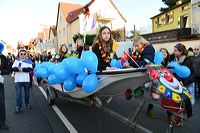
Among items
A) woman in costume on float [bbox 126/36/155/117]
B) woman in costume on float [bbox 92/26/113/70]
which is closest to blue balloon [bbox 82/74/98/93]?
woman in costume on float [bbox 126/36/155/117]

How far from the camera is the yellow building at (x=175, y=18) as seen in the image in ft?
99.6

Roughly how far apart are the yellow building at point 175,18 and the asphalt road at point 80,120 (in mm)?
23596

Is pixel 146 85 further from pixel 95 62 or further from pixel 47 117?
pixel 47 117

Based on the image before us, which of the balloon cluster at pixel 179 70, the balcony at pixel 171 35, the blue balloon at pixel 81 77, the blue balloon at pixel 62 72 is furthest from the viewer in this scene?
the balcony at pixel 171 35

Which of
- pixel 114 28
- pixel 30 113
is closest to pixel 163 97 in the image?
pixel 30 113

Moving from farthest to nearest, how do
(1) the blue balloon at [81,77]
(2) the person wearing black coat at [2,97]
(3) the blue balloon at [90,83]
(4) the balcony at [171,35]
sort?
1. (4) the balcony at [171,35]
2. (2) the person wearing black coat at [2,97]
3. (1) the blue balloon at [81,77]
4. (3) the blue balloon at [90,83]

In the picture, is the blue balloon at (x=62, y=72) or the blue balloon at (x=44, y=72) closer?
the blue balloon at (x=62, y=72)

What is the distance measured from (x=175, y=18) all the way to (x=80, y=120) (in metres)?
28.5

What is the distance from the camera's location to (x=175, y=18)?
107 ft

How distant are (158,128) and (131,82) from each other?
1832 millimetres

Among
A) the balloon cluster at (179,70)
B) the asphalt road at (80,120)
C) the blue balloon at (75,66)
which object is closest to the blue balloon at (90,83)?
the blue balloon at (75,66)

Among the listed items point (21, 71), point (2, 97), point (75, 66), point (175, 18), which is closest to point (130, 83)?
point (75, 66)

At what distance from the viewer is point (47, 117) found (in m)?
7.00

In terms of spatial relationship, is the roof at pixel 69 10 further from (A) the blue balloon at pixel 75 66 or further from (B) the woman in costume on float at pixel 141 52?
(A) the blue balloon at pixel 75 66
